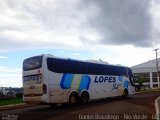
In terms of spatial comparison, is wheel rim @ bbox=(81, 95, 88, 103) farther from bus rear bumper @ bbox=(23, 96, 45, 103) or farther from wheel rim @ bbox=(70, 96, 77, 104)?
bus rear bumper @ bbox=(23, 96, 45, 103)

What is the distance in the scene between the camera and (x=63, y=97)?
22.5 meters

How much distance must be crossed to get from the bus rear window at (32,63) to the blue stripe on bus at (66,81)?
2127 mm

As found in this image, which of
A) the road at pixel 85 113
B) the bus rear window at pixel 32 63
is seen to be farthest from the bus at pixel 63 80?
the road at pixel 85 113

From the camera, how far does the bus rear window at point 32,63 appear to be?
70.1 feet

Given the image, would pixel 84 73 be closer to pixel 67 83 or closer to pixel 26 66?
pixel 67 83

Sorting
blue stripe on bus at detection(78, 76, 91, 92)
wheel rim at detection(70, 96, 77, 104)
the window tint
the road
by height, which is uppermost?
the window tint

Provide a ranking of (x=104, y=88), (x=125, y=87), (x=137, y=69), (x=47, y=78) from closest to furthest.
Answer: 1. (x=47, y=78)
2. (x=104, y=88)
3. (x=125, y=87)
4. (x=137, y=69)

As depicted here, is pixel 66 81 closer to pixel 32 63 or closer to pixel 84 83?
pixel 84 83

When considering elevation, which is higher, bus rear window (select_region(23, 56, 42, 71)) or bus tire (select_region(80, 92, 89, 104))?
bus rear window (select_region(23, 56, 42, 71))

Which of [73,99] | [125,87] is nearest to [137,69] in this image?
[125,87]

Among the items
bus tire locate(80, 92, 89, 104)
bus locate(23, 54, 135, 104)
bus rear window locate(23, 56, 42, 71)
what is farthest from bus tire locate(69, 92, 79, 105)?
bus rear window locate(23, 56, 42, 71)

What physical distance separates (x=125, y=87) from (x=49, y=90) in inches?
478

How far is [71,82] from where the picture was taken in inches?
921

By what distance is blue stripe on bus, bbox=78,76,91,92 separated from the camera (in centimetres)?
2441
